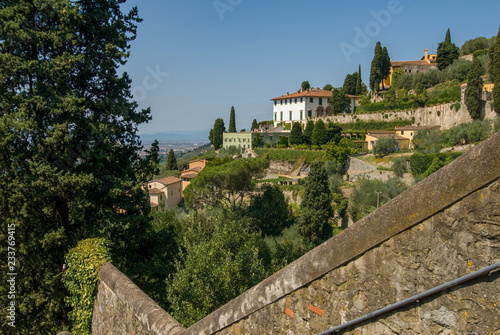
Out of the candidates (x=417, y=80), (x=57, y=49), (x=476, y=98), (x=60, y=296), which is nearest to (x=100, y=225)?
(x=60, y=296)

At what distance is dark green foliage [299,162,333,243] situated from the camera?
25.2 m

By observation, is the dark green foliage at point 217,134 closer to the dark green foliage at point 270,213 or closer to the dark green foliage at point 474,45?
the dark green foliage at point 270,213

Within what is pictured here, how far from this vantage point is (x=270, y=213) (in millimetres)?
26766

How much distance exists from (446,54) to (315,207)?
1846 inches

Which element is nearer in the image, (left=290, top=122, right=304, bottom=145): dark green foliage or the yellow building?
(left=290, top=122, right=304, bottom=145): dark green foliage

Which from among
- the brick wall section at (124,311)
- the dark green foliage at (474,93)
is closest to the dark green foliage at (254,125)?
the dark green foliage at (474,93)

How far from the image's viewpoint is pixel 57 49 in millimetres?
8125

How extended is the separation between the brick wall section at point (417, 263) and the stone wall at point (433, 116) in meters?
39.7

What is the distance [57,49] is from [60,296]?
5.91 metres

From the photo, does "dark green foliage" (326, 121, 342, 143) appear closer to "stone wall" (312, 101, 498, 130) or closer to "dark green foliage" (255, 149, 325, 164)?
"dark green foliage" (255, 149, 325, 164)

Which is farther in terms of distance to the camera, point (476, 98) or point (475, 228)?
point (476, 98)

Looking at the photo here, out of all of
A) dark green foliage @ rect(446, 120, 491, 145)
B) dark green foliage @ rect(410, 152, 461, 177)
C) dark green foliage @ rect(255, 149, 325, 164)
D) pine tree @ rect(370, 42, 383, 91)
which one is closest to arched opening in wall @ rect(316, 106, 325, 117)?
pine tree @ rect(370, 42, 383, 91)

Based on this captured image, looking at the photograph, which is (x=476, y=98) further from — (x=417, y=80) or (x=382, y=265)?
(x=382, y=265)

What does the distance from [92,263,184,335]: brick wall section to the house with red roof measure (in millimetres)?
29911
